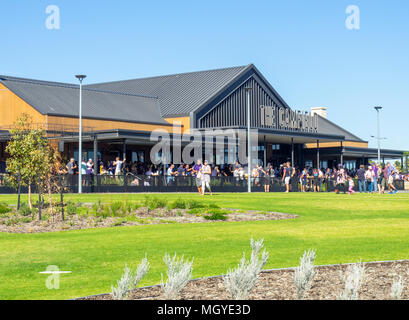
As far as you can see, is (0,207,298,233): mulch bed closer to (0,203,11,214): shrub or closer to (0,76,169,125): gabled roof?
(0,203,11,214): shrub

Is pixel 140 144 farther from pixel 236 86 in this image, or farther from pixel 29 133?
pixel 29 133

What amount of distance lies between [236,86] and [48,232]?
1647 inches

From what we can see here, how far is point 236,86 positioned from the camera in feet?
185

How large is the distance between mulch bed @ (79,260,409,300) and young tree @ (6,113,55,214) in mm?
11758

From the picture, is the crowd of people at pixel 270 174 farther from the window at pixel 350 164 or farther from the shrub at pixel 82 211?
the window at pixel 350 164

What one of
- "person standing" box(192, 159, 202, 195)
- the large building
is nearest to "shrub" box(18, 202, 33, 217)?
"person standing" box(192, 159, 202, 195)

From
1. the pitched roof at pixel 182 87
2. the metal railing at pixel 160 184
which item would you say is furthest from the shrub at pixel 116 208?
the pitched roof at pixel 182 87

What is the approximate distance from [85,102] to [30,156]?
29621mm

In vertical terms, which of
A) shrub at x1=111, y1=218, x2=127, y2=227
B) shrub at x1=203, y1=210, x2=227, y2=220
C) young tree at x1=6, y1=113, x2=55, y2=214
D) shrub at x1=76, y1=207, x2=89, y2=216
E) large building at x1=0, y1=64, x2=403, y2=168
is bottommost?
shrub at x1=111, y1=218, x2=127, y2=227

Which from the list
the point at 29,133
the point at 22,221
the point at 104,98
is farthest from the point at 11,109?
the point at 22,221

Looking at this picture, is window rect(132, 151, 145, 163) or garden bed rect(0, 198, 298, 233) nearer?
garden bed rect(0, 198, 298, 233)

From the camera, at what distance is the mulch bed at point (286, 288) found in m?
7.12

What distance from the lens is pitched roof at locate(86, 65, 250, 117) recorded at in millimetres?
54219

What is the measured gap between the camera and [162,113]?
179 ft
